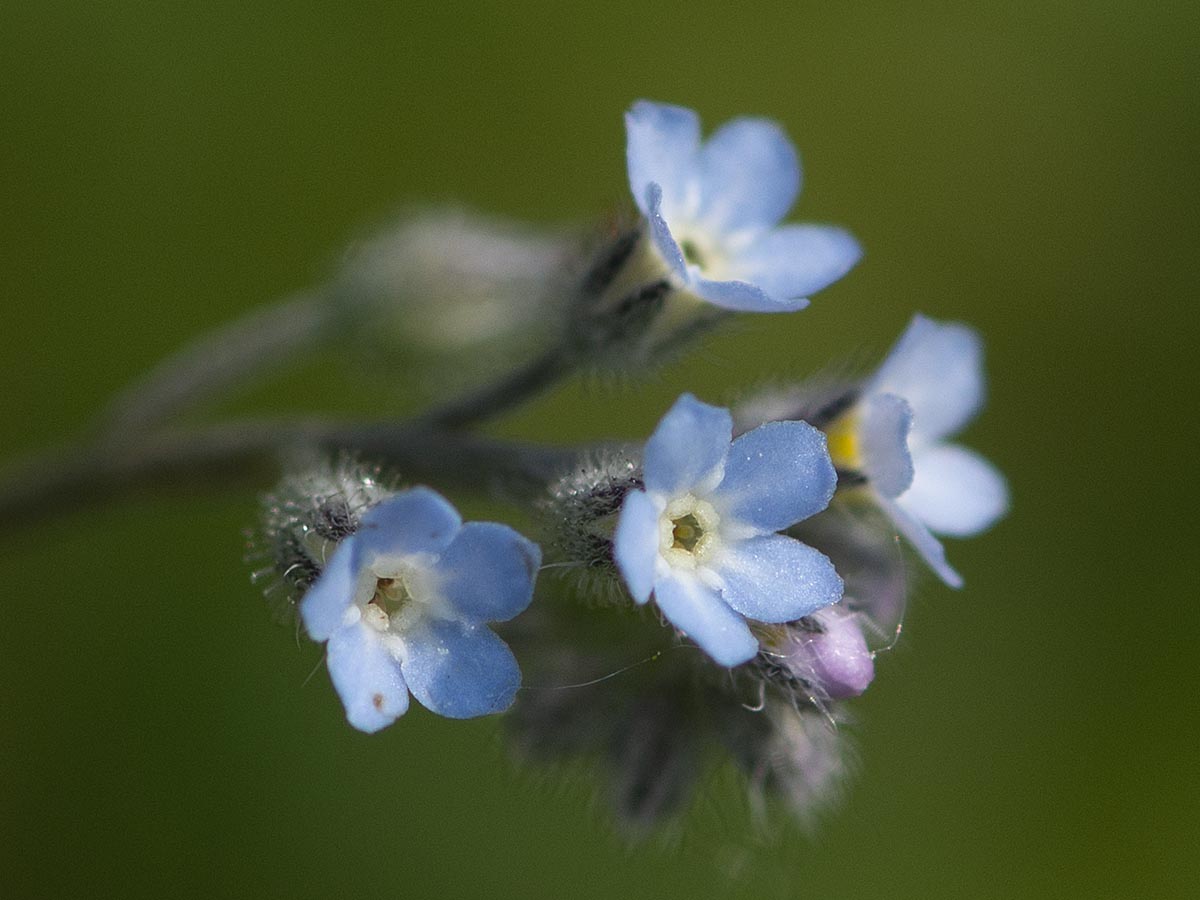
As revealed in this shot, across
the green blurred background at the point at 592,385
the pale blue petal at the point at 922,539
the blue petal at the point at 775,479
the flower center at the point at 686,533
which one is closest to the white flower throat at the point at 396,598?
the flower center at the point at 686,533

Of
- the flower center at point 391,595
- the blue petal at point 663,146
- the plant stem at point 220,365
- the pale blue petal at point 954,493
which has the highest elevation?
the blue petal at point 663,146

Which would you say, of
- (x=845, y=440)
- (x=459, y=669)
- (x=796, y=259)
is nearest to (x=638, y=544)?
(x=459, y=669)

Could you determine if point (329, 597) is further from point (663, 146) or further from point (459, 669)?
point (663, 146)

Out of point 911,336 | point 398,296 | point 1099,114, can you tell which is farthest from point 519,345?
point 1099,114

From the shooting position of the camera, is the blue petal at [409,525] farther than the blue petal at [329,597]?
Yes

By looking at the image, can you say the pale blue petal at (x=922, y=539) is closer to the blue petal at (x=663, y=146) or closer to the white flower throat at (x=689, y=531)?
the white flower throat at (x=689, y=531)

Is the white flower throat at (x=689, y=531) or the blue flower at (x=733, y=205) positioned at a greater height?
the blue flower at (x=733, y=205)

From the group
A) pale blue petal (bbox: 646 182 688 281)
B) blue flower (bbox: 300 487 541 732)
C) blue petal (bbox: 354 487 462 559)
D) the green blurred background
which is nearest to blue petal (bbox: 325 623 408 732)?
blue flower (bbox: 300 487 541 732)
